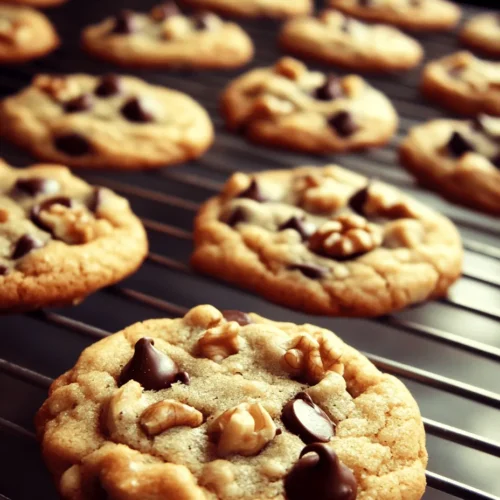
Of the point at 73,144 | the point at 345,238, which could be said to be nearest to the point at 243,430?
the point at 345,238

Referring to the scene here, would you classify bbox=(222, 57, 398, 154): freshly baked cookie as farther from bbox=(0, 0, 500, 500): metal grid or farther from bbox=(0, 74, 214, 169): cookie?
bbox=(0, 74, 214, 169): cookie

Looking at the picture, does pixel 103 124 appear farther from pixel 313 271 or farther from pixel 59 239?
pixel 313 271

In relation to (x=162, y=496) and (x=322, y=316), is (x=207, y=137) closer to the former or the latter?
(x=322, y=316)

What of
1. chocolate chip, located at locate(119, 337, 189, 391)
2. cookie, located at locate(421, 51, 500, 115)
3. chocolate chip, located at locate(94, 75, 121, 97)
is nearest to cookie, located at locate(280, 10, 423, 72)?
cookie, located at locate(421, 51, 500, 115)

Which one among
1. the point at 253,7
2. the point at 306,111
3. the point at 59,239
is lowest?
the point at 59,239

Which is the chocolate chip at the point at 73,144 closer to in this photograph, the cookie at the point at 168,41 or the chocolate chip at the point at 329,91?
the cookie at the point at 168,41

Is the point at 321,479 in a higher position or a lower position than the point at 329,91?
lower

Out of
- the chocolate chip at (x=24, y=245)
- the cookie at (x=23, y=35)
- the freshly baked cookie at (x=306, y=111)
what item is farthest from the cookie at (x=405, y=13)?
the chocolate chip at (x=24, y=245)

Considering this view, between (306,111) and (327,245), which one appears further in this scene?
(306,111)
